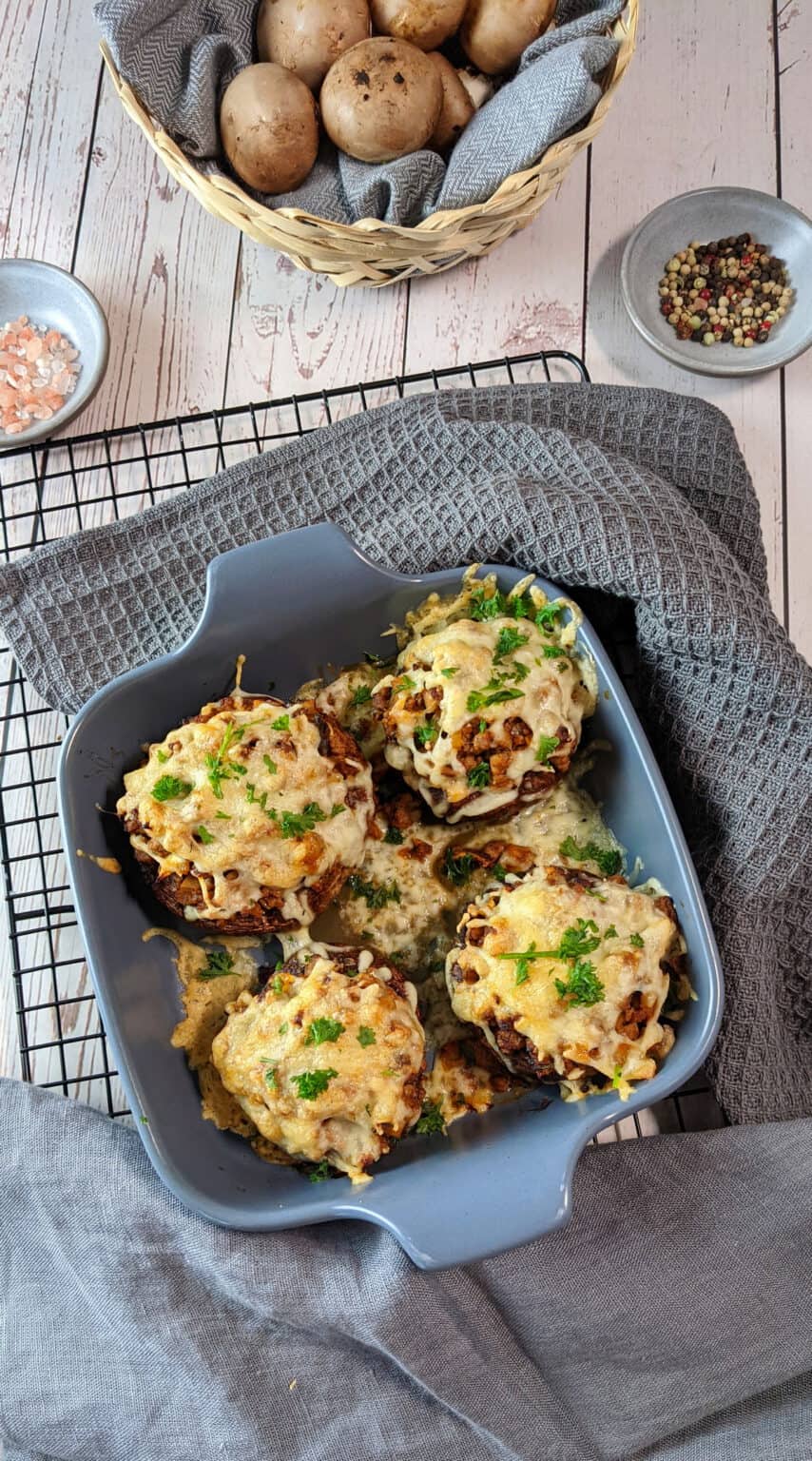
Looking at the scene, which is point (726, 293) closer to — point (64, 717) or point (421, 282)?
point (421, 282)

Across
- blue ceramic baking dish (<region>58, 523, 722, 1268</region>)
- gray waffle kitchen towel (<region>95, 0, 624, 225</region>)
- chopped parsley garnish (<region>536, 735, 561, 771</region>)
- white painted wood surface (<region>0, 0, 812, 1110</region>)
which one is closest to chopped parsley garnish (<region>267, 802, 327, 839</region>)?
blue ceramic baking dish (<region>58, 523, 722, 1268</region>)

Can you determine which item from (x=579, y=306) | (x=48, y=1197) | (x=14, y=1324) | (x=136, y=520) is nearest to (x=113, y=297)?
(x=136, y=520)

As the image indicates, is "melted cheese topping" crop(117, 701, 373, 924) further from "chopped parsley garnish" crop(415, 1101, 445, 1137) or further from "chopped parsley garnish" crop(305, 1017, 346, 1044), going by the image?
"chopped parsley garnish" crop(415, 1101, 445, 1137)

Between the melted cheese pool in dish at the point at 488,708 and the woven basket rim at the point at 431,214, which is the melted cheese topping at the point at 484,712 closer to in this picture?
the melted cheese pool in dish at the point at 488,708

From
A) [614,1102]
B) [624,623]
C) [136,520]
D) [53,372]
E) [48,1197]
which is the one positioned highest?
[53,372]

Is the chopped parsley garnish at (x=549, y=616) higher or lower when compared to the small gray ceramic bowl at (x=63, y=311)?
→ lower

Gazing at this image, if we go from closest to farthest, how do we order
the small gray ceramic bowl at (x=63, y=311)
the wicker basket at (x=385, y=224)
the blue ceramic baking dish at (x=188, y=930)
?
1. the blue ceramic baking dish at (x=188, y=930)
2. the wicker basket at (x=385, y=224)
3. the small gray ceramic bowl at (x=63, y=311)

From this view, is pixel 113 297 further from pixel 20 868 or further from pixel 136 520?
pixel 20 868

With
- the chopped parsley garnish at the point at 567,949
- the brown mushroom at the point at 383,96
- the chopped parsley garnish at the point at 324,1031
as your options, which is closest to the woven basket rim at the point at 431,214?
the brown mushroom at the point at 383,96
